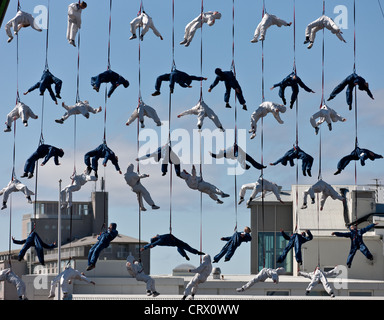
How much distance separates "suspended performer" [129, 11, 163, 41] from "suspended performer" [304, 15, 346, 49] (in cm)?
512

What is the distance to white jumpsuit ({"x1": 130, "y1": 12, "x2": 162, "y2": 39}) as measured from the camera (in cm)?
3844

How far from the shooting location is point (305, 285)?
49094mm

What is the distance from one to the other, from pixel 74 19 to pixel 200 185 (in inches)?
269

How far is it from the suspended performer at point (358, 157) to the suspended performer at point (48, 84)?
9.68 meters

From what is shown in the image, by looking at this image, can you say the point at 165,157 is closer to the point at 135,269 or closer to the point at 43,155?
the point at 135,269

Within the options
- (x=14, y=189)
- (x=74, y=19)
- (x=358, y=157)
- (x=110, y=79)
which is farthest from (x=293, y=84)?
(x=14, y=189)

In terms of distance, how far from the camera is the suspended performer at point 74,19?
3791 centimetres

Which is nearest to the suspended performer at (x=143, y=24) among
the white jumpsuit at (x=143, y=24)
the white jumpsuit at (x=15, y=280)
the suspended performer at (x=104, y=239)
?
the white jumpsuit at (x=143, y=24)

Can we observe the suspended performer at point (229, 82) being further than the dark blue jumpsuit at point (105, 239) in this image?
Yes

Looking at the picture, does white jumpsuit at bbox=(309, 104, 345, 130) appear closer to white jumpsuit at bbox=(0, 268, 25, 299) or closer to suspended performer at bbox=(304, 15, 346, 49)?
suspended performer at bbox=(304, 15, 346, 49)

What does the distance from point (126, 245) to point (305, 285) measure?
64.0 feet

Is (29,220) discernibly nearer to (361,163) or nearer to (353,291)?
(353,291)

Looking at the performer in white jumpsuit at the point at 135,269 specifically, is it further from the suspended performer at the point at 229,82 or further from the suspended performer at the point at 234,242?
the suspended performer at the point at 229,82

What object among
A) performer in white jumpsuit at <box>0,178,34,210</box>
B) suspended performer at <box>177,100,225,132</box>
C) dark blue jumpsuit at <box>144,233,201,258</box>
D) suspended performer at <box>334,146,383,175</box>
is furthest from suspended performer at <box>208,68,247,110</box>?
performer in white jumpsuit at <box>0,178,34,210</box>
